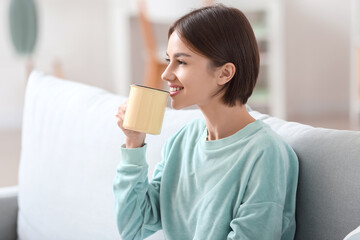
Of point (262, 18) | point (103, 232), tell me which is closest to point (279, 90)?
point (262, 18)

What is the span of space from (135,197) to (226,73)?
0.30 metres

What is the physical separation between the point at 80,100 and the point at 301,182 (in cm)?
75

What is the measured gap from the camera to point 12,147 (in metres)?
4.27

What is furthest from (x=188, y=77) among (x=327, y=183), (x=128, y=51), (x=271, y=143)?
(x=128, y=51)

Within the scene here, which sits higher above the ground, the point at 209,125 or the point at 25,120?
the point at 209,125

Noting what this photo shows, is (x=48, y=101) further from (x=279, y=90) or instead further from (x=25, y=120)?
(x=279, y=90)

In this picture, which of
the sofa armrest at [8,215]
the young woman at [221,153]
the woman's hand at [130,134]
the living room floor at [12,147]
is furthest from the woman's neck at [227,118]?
the living room floor at [12,147]

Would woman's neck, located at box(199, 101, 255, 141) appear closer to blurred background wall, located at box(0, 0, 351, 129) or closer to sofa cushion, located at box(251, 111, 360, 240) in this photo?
sofa cushion, located at box(251, 111, 360, 240)

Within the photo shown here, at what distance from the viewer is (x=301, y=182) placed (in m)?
1.05

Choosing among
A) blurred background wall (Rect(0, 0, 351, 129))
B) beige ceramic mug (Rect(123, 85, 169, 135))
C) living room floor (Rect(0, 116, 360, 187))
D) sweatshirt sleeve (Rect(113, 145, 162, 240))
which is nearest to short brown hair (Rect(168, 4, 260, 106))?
beige ceramic mug (Rect(123, 85, 169, 135))

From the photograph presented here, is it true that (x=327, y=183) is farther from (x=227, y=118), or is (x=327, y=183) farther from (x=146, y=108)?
(x=146, y=108)

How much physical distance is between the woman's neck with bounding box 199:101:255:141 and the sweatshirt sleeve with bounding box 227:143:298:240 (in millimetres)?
100

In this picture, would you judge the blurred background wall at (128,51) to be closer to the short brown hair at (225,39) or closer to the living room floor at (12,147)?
the living room floor at (12,147)

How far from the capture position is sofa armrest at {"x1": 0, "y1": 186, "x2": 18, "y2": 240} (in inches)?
69.0
